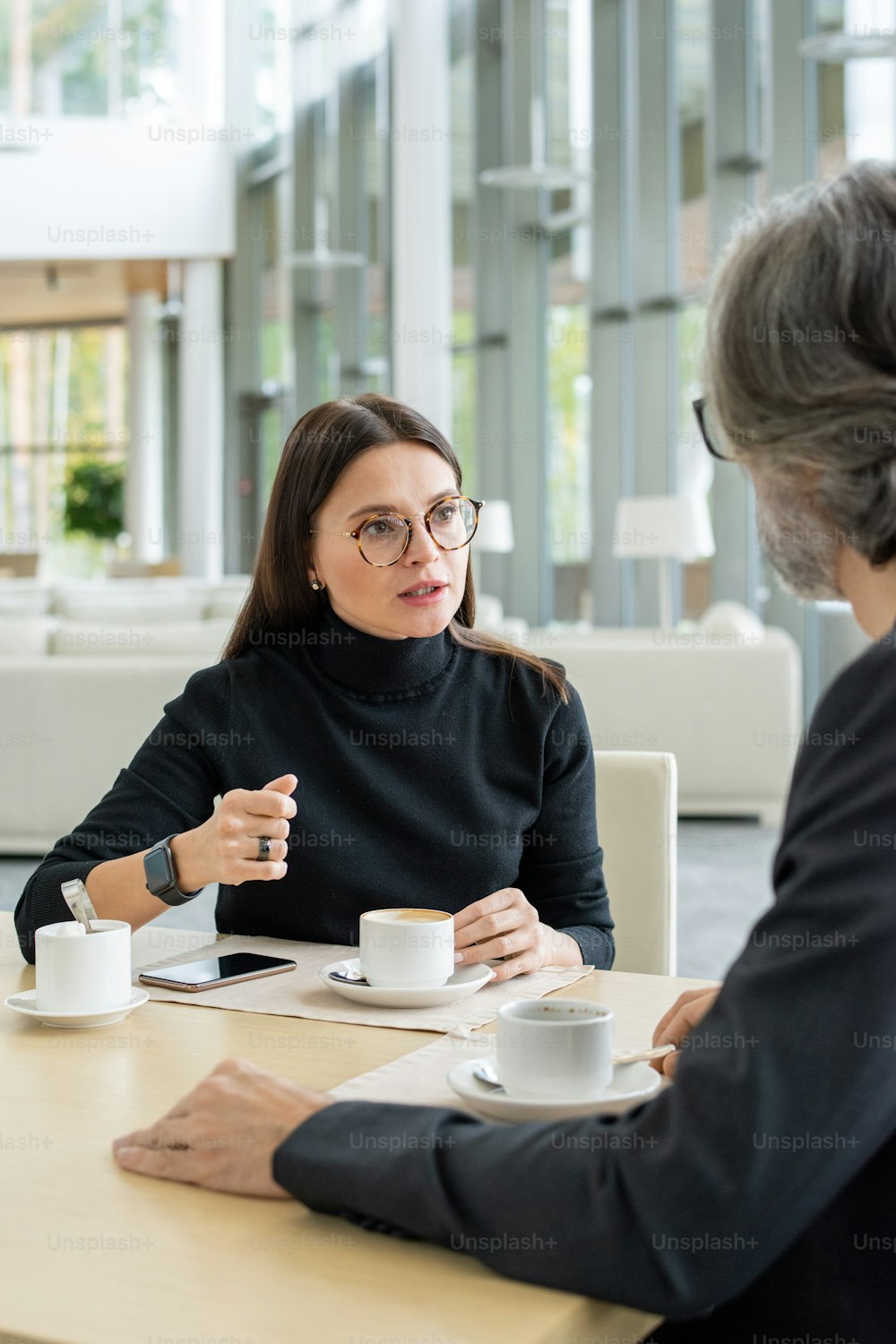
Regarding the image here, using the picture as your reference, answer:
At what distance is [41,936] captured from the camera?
1.39 meters

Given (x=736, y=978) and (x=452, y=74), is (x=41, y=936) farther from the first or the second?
(x=452, y=74)

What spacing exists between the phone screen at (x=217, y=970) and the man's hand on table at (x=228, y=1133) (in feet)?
1.48

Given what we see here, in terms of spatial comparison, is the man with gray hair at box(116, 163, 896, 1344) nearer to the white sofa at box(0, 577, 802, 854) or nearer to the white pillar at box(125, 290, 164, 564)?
the white sofa at box(0, 577, 802, 854)

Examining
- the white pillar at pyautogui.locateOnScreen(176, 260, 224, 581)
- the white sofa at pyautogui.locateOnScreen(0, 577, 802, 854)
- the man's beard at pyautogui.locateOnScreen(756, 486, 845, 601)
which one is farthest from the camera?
the white pillar at pyautogui.locateOnScreen(176, 260, 224, 581)

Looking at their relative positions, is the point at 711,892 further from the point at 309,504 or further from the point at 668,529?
the point at 309,504

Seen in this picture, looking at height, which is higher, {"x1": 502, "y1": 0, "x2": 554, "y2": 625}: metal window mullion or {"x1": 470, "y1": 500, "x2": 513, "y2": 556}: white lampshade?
{"x1": 502, "y1": 0, "x2": 554, "y2": 625}: metal window mullion

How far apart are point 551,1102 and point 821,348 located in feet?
1.78

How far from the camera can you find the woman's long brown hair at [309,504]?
193cm

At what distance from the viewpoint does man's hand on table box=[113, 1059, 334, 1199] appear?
0.99 metres

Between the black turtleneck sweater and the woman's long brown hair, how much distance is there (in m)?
0.06

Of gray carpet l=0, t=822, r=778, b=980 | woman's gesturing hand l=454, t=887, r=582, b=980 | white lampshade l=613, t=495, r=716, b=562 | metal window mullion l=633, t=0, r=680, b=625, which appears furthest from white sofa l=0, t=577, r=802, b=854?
woman's gesturing hand l=454, t=887, r=582, b=980

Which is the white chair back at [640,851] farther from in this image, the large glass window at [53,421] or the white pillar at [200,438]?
the large glass window at [53,421]

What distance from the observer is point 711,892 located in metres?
5.02

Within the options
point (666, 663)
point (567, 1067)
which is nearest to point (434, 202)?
point (666, 663)
